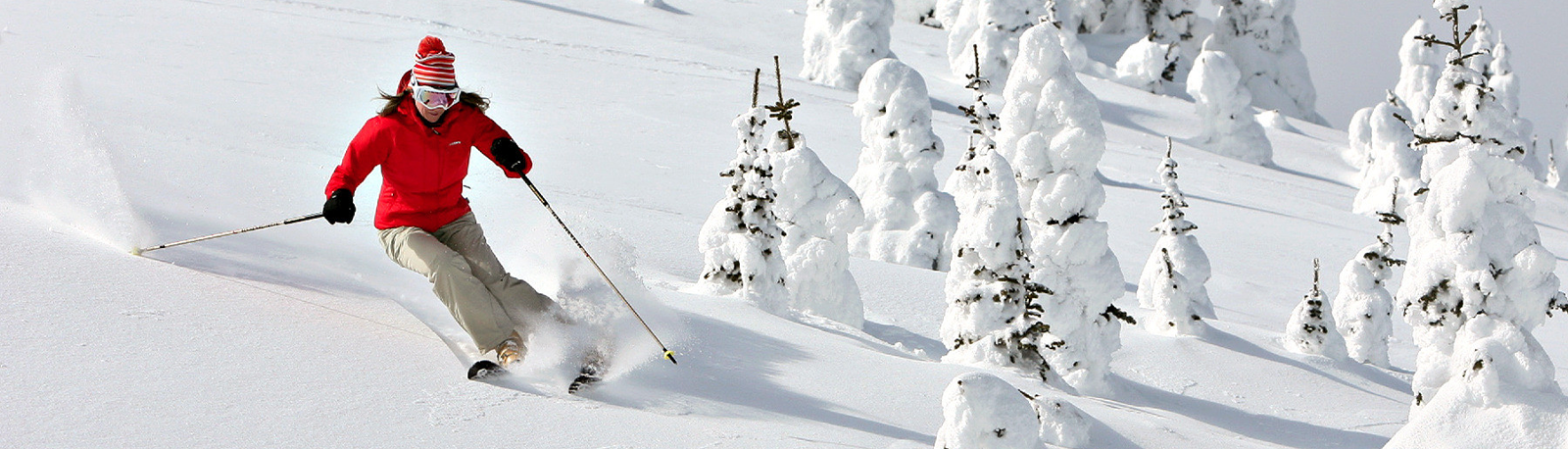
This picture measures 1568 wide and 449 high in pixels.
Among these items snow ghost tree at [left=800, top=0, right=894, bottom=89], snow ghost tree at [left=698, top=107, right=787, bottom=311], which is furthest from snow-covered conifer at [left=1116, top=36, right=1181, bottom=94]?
snow ghost tree at [left=698, top=107, right=787, bottom=311]

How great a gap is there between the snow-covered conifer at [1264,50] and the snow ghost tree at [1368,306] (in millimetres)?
35447

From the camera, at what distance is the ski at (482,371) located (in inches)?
206

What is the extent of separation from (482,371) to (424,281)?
2.16 meters

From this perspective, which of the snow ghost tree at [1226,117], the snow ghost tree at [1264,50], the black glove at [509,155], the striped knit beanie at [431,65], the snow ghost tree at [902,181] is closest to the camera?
the striped knit beanie at [431,65]

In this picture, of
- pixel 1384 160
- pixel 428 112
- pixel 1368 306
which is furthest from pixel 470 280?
pixel 1384 160

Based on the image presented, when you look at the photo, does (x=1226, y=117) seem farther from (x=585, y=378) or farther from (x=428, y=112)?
(x=585, y=378)

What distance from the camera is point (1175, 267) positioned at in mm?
18688

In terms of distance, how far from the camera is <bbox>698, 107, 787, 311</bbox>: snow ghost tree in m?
12.3

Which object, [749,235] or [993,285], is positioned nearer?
[993,285]

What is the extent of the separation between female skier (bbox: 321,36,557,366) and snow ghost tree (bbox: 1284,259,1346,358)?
14296 mm

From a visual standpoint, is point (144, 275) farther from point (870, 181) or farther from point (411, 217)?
point (870, 181)

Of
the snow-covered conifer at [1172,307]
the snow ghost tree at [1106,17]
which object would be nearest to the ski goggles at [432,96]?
the snow-covered conifer at [1172,307]

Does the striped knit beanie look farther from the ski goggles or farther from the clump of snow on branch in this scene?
the clump of snow on branch

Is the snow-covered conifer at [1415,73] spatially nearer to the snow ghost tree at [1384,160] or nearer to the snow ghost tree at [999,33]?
the snow ghost tree at [1384,160]
